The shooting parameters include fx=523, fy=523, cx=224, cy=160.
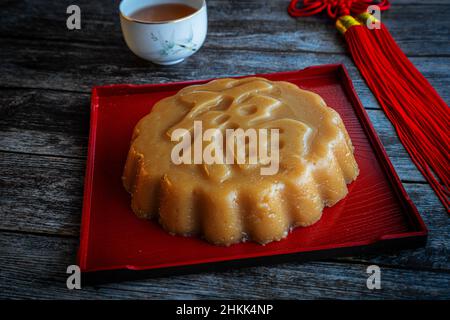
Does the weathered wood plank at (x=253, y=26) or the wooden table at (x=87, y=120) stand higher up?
the weathered wood plank at (x=253, y=26)

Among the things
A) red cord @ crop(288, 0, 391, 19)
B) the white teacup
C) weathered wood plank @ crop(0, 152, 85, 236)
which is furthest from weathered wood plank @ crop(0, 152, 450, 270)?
red cord @ crop(288, 0, 391, 19)

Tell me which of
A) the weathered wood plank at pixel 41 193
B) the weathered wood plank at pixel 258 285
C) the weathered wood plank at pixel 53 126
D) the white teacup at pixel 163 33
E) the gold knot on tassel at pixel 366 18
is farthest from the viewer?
the gold knot on tassel at pixel 366 18

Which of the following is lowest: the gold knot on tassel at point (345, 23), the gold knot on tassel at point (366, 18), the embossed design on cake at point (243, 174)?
the embossed design on cake at point (243, 174)

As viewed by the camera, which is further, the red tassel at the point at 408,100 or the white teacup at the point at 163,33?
the white teacup at the point at 163,33

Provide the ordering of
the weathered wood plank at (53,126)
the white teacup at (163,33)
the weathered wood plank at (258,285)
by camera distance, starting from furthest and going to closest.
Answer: the white teacup at (163,33)
the weathered wood plank at (53,126)
the weathered wood plank at (258,285)

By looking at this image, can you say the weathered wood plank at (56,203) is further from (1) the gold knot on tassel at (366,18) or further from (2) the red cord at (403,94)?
(1) the gold knot on tassel at (366,18)

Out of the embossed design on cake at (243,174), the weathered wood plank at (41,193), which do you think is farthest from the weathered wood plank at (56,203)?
the embossed design on cake at (243,174)

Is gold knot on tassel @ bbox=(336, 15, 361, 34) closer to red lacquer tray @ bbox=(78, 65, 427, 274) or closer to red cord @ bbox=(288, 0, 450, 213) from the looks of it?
red cord @ bbox=(288, 0, 450, 213)
